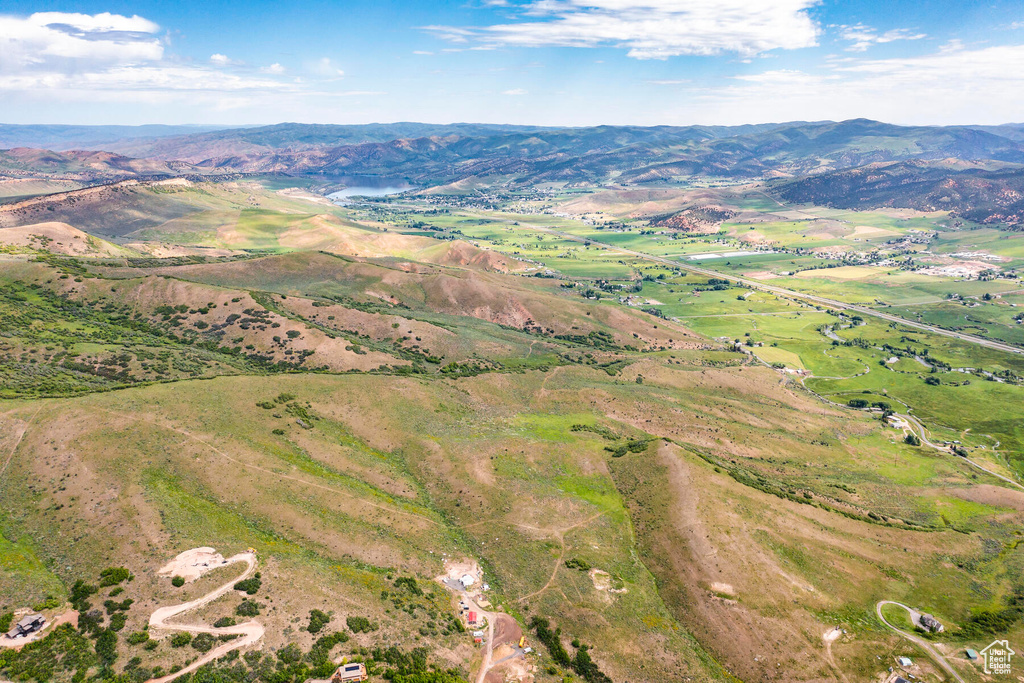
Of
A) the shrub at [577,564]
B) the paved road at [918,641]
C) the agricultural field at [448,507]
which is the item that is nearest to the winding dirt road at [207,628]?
the agricultural field at [448,507]

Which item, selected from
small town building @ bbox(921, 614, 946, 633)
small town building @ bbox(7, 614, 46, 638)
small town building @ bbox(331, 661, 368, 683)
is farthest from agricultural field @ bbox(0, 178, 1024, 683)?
small town building @ bbox(331, 661, 368, 683)

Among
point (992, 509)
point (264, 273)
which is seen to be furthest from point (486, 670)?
point (264, 273)

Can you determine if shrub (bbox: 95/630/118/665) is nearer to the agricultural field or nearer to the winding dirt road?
the agricultural field

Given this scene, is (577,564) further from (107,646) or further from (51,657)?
(51,657)

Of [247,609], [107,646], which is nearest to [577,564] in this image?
[247,609]

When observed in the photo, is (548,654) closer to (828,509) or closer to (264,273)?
(828,509)

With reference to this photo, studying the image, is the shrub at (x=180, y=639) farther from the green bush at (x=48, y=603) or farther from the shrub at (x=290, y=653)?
the green bush at (x=48, y=603)
